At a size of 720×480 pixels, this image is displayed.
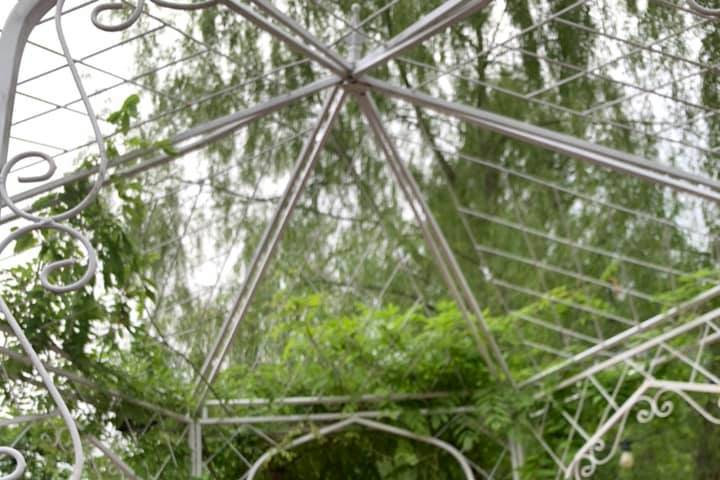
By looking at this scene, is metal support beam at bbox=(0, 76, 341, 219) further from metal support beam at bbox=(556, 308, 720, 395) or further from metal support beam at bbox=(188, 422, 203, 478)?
metal support beam at bbox=(556, 308, 720, 395)

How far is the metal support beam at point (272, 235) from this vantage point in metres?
5.77

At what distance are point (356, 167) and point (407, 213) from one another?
47cm

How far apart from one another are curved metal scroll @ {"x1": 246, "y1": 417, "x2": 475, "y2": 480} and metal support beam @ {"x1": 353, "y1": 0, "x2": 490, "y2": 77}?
2.42m

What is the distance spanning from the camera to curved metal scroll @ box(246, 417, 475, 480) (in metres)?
6.99

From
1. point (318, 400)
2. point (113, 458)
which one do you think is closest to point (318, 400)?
point (318, 400)

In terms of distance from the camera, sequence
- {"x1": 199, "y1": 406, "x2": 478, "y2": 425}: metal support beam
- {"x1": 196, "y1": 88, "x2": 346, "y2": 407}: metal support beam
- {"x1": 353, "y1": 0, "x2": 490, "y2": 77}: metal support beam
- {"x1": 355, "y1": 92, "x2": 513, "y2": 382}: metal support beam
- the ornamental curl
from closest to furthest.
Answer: the ornamental curl → {"x1": 353, "y1": 0, "x2": 490, "y2": 77}: metal support beam → {"x1": 196, "y1": 88, "x2": 346, "y2": 407}: metal support beam → {"x1": 355, "y1": 92, "x2": 513, "y2": 382}: metal support beam → {"x1": 199, "y1": 406, "x2": 478, "y2": 425}: metal support beam

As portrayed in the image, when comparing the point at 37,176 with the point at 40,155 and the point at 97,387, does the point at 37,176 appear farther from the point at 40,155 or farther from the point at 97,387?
the point at 97,387

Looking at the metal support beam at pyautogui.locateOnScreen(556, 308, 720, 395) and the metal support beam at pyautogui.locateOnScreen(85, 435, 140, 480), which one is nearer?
the metal support beam at pyautogui.locateOnScreen(85, 435, 140, 480)

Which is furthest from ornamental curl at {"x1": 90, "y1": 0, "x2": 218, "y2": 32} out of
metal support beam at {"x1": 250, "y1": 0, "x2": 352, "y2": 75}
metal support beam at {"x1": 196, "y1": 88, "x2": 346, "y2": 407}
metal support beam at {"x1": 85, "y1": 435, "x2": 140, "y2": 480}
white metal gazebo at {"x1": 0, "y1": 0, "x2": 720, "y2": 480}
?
metal support beam at {"x1": 85, "y1": 435, "x2": 140, "y2": 480}

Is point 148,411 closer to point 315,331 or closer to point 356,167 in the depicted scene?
point 315,331

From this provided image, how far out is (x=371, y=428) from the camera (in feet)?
23.9

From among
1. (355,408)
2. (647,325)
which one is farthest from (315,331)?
(647,325)

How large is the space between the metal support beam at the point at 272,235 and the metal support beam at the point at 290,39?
22cm

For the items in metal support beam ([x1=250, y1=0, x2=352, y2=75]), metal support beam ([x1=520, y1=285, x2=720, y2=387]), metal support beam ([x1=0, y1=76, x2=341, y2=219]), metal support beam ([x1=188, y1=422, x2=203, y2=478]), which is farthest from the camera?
metal support beam ([x1=188, y1=422, x2=203, y2=478])
